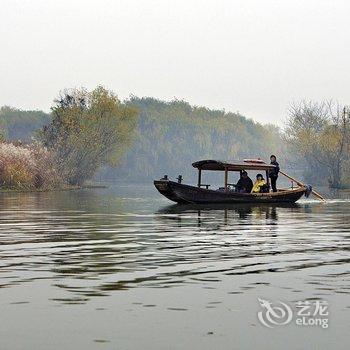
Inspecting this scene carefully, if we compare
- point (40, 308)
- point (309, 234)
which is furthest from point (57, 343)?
point (309, 234)

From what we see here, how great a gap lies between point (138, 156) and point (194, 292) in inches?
4375

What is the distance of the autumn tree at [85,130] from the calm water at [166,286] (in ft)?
174

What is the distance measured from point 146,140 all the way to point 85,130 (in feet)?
156

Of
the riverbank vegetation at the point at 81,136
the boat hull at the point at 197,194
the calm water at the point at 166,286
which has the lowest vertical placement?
the calm water at the point at 166,286

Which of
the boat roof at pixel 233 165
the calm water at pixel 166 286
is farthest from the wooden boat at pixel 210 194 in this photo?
the calm water at pixel 166 286

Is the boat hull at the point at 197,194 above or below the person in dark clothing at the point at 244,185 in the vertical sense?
below

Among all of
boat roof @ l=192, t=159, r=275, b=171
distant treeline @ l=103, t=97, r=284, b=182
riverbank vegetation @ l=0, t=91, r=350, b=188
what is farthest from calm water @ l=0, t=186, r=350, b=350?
distant treeline @ l=103, t=97, r=284, b=182

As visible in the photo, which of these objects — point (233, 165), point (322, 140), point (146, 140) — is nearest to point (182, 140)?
point (146, 140)

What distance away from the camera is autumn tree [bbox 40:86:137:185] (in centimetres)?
7481

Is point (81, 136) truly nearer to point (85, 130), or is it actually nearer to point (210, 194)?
point (85, 130)

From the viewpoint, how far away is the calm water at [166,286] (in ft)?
27.1

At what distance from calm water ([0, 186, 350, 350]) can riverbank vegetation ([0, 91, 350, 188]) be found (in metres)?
45.0

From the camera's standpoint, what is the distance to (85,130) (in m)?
78.7

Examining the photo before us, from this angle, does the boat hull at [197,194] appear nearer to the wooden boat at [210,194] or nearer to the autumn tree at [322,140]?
the wooden boat at [210,194]
